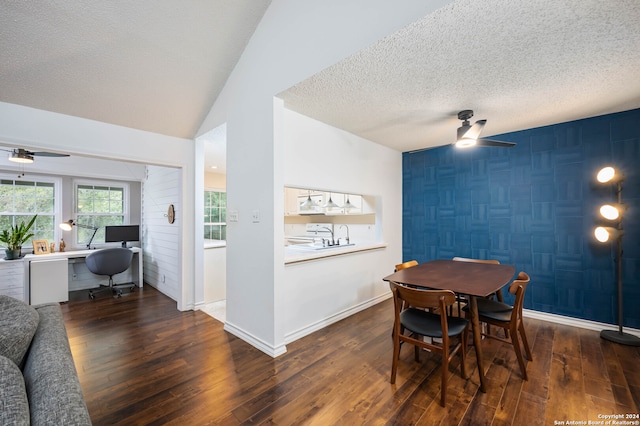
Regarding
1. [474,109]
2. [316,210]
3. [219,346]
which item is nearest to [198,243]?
[219,346]

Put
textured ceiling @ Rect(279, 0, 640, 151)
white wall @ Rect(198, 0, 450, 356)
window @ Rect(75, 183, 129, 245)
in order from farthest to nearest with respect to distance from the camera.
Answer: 1. window @ Rect(75, 183, 129, 245)
2. white wall @ Rect(198, 0, 450, 356)
3. textured ceiling @ Rect(279, 0, 640, 151)

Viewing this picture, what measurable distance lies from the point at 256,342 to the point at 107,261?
3405mm

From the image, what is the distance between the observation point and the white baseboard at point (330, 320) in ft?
9.25

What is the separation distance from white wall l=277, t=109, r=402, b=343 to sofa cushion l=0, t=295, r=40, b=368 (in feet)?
5.46

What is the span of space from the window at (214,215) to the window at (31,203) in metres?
2.61

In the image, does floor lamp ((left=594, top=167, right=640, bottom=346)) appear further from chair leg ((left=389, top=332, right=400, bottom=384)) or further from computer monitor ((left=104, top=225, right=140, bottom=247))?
computer monitor ((left=104, top=225, right=140, bottom=247))

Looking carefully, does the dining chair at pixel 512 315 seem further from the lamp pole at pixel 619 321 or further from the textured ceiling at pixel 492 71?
the textured ceiling at pixel 492 71

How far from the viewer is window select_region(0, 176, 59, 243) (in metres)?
4.40

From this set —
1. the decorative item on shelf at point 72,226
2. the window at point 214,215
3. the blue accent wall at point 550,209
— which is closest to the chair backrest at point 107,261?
the decorative item on shelf at point 72,226

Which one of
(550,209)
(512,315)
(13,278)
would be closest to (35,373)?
(512,315)

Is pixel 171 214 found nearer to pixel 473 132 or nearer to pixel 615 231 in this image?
pixel 473 132

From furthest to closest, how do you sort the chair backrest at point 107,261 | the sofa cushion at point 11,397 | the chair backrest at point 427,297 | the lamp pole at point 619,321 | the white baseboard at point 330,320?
the chair backrest at point 107,261, the white baseboard at point 330,320, the lamp pole at point 619,321, the chair backrest at point 427,297, the sofa cushion at point 11,397

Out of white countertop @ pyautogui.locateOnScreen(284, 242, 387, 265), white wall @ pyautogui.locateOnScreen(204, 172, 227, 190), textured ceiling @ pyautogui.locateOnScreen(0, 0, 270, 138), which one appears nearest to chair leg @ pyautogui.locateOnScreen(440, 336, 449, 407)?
white countertop @ pyautogui.locateOnScreen(284, 242, 387, 265)

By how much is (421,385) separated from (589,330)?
8.32 feet
